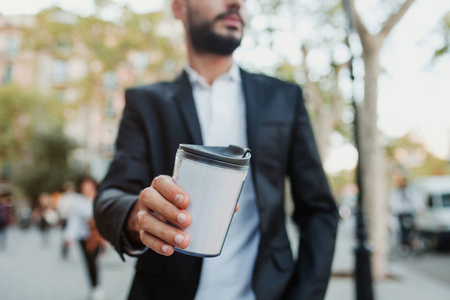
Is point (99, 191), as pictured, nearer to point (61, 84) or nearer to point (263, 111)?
point (263, 111)

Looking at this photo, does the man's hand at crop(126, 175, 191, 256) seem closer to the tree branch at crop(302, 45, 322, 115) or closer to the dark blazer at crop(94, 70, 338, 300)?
the dark blazer at crop(94, 70, 338, 300)

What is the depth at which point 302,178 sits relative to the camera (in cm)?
140

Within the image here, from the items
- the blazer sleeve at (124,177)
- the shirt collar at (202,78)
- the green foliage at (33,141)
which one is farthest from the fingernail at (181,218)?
the green foliage at (33,141)

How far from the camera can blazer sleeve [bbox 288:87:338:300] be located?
4.17 ft

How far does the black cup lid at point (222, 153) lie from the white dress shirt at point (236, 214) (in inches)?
18.6

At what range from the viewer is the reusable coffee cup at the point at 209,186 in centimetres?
84

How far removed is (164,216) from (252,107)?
625mm

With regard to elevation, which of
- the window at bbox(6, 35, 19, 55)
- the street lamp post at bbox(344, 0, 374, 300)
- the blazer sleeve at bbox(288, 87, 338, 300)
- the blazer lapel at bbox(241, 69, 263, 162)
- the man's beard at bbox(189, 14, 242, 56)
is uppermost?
the window at bbox(6, 35, 19, 55)

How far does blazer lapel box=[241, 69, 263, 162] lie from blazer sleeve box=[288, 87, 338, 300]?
0.48 feet

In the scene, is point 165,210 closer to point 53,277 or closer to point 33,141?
point 53,277

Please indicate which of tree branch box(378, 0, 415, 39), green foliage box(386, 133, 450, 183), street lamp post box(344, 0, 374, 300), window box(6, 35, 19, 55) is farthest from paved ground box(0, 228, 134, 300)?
window box(6, 35, 19, 55)

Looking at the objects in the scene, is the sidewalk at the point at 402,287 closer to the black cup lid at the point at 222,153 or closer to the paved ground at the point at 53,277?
the paved ground at the point at 53,277

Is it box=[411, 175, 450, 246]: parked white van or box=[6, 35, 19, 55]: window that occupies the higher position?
→ box=[6, 35, 19, 55]: window

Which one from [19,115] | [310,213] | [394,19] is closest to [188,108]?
[310,213]
